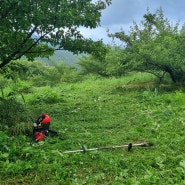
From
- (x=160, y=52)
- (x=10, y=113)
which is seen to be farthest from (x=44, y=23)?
(x=160, y=52)

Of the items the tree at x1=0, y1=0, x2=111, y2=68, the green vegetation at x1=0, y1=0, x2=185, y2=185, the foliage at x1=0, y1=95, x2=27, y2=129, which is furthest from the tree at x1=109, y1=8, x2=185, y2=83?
the foliage at x1=0, y1=95, x2=27, y2=129

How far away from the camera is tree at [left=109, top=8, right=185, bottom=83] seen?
12.8 metres

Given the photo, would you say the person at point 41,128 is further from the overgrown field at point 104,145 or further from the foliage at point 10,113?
the foliage at point 10,113

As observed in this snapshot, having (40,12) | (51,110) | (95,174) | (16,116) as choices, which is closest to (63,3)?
(40,12)

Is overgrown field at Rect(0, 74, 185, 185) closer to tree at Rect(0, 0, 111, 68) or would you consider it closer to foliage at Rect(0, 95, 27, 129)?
foliage at Rect(0, 95, 27, 129)

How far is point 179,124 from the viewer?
28.1 ft

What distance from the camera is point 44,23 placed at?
8.27 metres

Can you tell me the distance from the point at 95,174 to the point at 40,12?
168 inches

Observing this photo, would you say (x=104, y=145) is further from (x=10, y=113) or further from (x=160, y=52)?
(x=160, y=52)

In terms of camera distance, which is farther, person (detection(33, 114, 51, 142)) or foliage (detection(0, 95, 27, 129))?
foliage (detection(0, 95, 27, 129))

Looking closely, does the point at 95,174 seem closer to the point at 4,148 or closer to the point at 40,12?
the point at 4,148

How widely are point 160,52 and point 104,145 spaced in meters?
6.90

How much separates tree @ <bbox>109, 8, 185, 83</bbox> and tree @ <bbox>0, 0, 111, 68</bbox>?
12.5ft

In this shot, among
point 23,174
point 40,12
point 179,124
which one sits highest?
point 40,12
